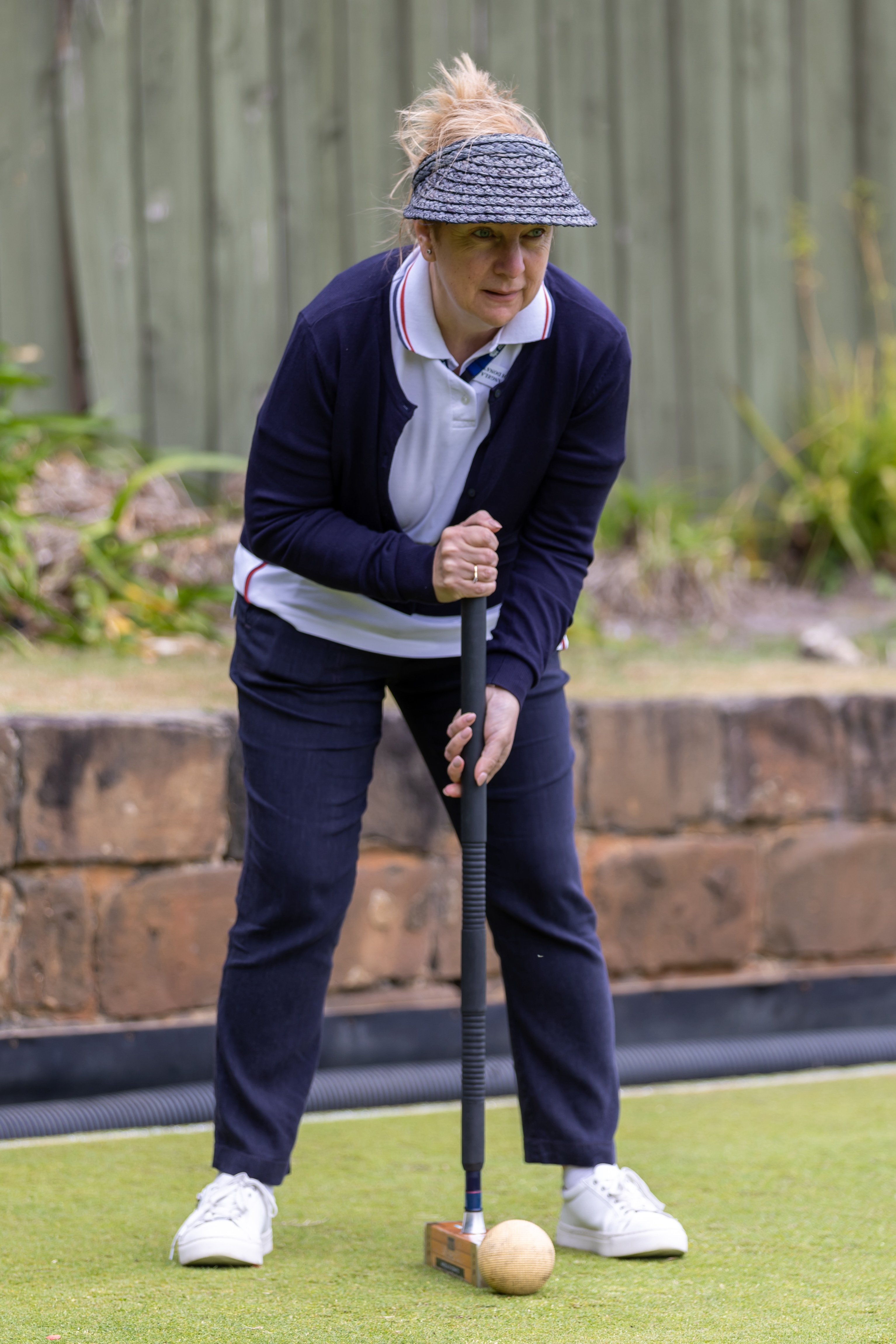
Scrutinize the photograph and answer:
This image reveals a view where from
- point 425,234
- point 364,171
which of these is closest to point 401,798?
point 425,234

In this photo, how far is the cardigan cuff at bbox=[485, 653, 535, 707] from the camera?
7.57 feet

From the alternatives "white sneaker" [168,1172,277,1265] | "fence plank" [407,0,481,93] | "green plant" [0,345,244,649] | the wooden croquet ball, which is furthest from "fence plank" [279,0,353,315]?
the wooden croquet ball

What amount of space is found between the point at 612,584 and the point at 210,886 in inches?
77.3

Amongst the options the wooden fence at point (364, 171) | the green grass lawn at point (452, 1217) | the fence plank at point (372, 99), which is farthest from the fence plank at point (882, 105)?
the green grass lawn at point (452, 1217)

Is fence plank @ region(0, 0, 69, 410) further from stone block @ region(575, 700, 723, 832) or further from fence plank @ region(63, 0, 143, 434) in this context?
stone block @ region(575, 700, 723, 832)

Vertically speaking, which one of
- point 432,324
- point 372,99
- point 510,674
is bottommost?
point 510,674

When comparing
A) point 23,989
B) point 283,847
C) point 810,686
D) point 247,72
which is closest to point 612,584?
point 810,686

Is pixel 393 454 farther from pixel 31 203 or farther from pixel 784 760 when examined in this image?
pixel 31 203

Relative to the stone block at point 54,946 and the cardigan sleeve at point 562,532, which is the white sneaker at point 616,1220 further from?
the stone block at point 54,946

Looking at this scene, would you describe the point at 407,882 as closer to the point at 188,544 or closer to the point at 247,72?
the point at 188,544

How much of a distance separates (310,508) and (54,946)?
1.33 metres

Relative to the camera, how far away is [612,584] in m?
4.86

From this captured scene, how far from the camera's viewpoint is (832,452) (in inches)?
202

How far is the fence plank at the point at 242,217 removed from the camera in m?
4.75
